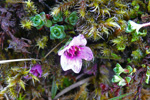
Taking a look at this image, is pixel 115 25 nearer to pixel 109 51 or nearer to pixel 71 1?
pixel 109 51

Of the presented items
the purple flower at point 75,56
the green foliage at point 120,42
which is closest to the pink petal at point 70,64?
the purple flower at point 75,56

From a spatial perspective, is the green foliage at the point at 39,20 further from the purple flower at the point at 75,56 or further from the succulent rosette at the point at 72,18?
the purple flower at the point at 75,56

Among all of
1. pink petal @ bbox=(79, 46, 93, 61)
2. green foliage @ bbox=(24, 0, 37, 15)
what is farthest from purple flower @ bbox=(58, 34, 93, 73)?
green foliage @ bbox=(24, 0, 37, 15)

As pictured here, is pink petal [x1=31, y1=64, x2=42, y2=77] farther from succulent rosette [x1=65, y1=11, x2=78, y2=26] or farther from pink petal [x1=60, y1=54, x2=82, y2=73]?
succulent rosette [x1=65, y1=11, x2=78, y2=26]

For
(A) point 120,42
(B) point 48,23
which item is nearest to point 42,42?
(B) point 48,23

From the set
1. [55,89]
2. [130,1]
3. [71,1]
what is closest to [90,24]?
[71,1]

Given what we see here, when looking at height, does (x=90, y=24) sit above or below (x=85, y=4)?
below
